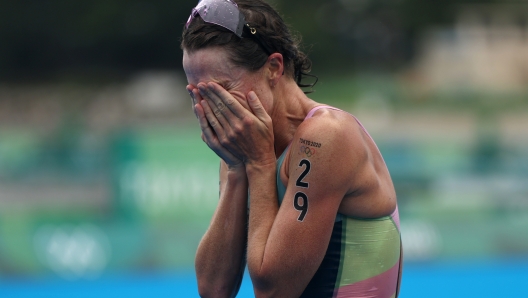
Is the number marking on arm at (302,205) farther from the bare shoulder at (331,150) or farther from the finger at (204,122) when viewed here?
the finger at (204,122)

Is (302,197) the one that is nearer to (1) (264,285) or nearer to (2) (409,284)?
(1) (264,285)

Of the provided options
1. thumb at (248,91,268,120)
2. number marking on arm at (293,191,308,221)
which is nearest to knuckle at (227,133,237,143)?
thumb at (248,91,268,120)

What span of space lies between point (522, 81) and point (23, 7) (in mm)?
23242

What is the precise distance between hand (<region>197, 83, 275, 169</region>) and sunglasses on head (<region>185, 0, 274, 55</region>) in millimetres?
211

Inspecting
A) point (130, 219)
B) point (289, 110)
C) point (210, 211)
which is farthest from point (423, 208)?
point (289, 110)

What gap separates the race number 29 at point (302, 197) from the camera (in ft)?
8.79

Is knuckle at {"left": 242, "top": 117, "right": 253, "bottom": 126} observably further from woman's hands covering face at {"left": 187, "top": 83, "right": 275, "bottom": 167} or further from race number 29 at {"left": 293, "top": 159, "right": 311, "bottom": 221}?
race number 29 at {"left": 293, "top": 159, "right": 311, "bottom": 221}

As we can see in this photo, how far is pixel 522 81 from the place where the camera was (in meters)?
31.5

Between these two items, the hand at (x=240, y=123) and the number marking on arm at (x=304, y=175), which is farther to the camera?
the hand at (x=240, y=123)

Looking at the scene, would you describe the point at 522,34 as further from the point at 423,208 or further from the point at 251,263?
the point at 251,263

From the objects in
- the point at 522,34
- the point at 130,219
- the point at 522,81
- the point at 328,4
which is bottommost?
the point at 130,219

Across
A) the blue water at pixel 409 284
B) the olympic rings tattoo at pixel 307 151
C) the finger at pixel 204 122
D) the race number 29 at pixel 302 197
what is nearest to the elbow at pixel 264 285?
the race number 29 at pixel 302 197

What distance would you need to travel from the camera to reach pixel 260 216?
278 centimetres

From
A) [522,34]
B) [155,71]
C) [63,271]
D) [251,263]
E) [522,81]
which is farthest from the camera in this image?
[155,71]
